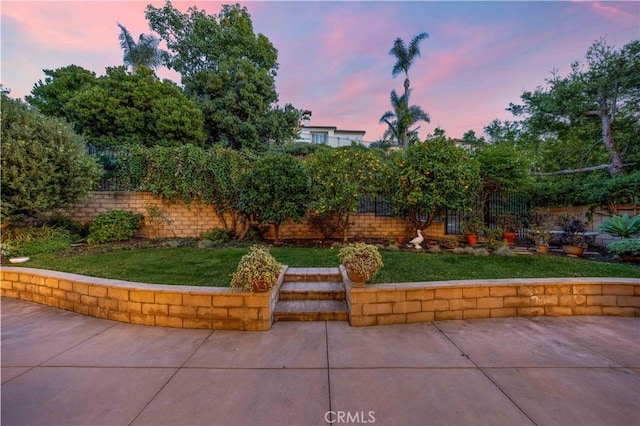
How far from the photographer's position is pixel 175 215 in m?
8.34

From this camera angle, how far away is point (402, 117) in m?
22.0

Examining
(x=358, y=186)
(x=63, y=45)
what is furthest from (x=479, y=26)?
(x=63, y=45)

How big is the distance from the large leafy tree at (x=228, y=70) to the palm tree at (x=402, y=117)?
10080 millimetres

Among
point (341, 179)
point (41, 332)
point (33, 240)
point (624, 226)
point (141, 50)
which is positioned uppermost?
point (141, 50)

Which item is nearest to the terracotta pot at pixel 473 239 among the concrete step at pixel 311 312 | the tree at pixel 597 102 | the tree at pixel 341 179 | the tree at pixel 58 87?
the tree at pixel 341 179

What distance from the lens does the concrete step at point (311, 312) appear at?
3.33m

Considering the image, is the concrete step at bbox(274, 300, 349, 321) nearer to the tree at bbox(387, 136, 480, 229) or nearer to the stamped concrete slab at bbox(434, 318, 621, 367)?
the stamped concrete slab at bbox(434, 318, 621, 367)

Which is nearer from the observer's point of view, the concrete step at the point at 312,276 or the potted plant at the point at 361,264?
the potted plant at the point at 361,264

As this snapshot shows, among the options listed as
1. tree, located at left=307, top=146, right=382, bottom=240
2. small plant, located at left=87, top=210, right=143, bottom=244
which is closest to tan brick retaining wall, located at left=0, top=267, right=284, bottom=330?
tree, located at left=307, top=146, right=382, bottom=240

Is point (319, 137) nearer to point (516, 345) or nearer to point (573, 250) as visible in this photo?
point (573, 250)

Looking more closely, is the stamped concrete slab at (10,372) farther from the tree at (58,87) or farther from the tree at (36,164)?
the tree at (58,87)

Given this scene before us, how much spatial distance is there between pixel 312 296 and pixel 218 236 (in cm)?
478

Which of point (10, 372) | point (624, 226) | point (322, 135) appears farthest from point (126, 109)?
point (322, 135)

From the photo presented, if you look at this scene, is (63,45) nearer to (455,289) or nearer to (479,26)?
(455,289)
